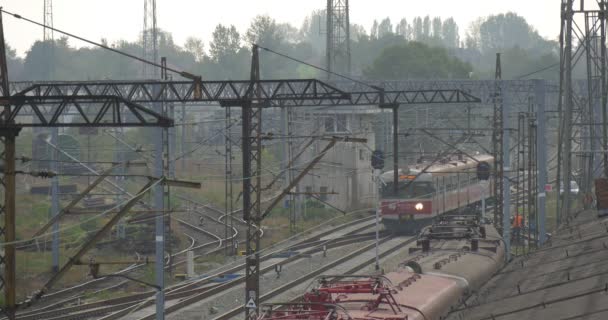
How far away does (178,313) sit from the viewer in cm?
2834

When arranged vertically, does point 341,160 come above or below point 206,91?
below

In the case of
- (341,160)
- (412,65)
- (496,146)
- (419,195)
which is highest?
(412,65)

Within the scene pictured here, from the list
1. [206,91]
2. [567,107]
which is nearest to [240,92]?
[206,91]

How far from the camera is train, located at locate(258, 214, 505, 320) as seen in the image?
48.2 feet

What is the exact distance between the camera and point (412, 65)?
113 metres

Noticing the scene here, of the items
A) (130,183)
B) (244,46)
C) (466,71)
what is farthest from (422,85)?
(244,46)

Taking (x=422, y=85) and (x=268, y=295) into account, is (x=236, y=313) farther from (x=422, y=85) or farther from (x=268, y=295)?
(x=422, y=85)

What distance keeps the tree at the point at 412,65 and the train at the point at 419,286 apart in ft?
283

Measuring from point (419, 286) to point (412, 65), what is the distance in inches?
3807

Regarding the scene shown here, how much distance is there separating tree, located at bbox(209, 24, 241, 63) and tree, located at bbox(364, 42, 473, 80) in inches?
1605

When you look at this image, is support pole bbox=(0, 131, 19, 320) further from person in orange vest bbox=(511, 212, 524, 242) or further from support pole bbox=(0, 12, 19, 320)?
person in orange vest bbox=(511, 212, 524, 242)

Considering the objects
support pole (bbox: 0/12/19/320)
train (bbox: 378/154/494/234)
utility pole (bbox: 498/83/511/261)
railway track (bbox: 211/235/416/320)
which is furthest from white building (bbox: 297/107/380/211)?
support pole (bbox: 0/12/19/320)

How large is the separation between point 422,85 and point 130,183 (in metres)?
19.4

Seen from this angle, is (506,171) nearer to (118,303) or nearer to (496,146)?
(496,146)
